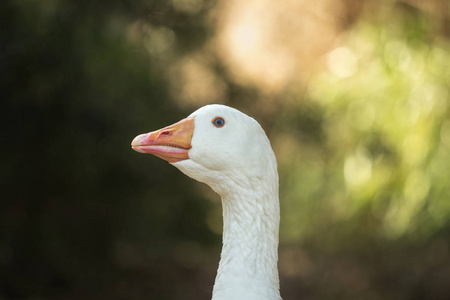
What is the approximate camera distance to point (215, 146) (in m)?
1.73

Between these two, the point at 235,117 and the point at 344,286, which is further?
the point at 344,286

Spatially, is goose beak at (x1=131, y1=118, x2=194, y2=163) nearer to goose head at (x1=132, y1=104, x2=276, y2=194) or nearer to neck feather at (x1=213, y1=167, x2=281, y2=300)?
goose head at (x1=132, y1=104, x2=276, y2=194)

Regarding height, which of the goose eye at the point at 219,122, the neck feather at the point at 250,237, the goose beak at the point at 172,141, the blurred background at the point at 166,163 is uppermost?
the blurred background at the point at 166,163

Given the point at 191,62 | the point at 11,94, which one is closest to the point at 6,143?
the point at 11,94

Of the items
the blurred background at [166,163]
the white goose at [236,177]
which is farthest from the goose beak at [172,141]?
the blurred background at [166,163]

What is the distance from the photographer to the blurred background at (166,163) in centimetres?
388

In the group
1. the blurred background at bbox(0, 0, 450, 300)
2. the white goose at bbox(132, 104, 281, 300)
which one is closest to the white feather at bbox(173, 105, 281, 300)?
the white goose at bbox(132, 104, 281, 300)

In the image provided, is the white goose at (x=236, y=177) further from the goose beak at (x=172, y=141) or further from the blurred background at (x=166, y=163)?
the blurred background at (x=166, y=163)

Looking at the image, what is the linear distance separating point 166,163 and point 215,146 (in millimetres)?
2643

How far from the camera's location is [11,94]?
12.2 ft

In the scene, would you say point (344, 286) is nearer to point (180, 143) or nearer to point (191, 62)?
point (191, 62)

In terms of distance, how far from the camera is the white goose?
5.68 ft

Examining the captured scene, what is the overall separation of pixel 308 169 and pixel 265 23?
202 cm

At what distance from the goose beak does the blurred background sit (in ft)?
7.41
